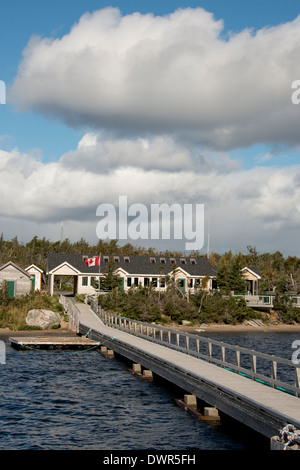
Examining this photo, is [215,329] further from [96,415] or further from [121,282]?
[96,415]

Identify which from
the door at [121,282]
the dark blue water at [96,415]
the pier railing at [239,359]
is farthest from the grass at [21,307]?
the dark blue water at [96,415]

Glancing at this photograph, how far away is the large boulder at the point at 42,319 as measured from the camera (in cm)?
5078

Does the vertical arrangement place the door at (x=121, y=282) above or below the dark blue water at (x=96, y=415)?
above

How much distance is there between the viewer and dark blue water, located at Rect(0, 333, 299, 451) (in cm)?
1680

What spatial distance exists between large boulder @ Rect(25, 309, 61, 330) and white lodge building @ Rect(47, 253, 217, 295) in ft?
60.0

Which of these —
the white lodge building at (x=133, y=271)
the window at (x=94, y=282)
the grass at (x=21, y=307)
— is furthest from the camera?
the white lodge building at (x=133, y=271)

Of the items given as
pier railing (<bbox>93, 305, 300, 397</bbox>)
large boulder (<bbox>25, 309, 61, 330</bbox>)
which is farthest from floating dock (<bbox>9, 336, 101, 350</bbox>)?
large boulder (<bbox>25, 309, 61, 330</bbox>)

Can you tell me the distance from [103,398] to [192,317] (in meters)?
41.1

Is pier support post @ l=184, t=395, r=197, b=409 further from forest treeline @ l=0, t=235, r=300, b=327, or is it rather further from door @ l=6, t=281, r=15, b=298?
door @ l=6, t=281, r=15, b=298

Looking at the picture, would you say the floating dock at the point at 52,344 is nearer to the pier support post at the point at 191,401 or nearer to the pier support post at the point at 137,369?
the pier support post at the point at 137,369

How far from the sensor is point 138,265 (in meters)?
81.9

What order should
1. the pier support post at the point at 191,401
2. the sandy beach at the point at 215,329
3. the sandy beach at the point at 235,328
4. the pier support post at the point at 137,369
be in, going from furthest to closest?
the sandy beach at the point at 235,328, the sandy beach at the point at 215,329, the pier support post at the point at 137,369, the pier support post at the point at 191,401

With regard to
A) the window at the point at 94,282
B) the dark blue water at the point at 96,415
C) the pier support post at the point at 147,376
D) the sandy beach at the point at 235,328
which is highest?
the window at the point at 94,282

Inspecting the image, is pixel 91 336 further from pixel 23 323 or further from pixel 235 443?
pixel 235 443
